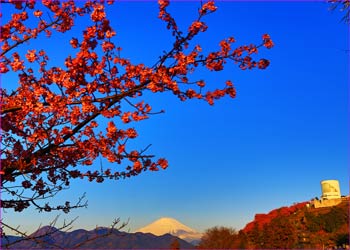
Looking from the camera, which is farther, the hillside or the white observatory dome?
the white observatory dome

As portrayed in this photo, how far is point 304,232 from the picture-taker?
65062mm

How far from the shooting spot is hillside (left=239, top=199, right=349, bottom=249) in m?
57.8

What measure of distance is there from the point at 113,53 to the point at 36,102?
117 centimetres

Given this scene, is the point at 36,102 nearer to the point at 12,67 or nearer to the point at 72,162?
the point at 12,67

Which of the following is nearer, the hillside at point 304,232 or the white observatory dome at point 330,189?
the hillside at point 304,232

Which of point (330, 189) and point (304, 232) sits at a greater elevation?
point (330, 189)

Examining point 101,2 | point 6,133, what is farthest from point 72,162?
point 101,2

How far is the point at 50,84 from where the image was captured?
522 centimetres

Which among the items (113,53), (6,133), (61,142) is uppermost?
(113,53)

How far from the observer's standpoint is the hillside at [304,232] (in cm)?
5775

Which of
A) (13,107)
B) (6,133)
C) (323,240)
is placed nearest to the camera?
(13,107)

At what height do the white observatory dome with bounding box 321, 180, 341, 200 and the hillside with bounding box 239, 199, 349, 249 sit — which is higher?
the white observatory dome with bounding box 321, 180, 341, 200

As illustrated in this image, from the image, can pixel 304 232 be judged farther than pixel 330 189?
No

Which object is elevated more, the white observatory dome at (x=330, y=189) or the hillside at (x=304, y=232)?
the white observatory dome at (x=330, y=189)
